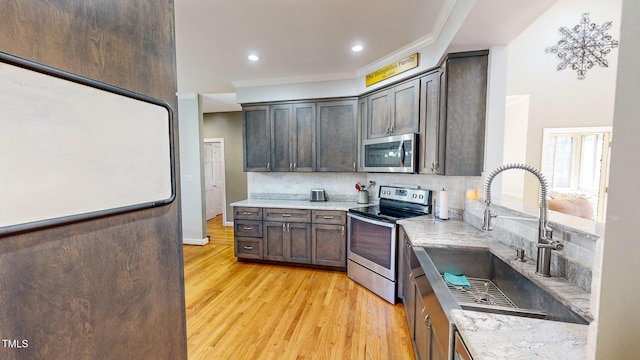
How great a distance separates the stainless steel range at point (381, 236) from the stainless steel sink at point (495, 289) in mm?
804

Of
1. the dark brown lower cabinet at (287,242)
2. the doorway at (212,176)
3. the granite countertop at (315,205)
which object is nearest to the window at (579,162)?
the granite countertop at (315,205)

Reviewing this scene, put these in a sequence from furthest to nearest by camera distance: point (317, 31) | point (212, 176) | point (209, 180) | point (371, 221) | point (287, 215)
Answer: point (212, 176) → point (209, 180) → point (287, 215) → point (371, 221) → point (317, 31)

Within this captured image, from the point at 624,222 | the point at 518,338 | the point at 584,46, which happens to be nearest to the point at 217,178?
the point at 518,338

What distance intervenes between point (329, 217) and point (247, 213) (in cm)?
118

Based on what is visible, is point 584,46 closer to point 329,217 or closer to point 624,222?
point 329,217

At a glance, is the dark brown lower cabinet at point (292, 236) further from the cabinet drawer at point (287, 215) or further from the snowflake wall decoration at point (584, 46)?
the snowflake wall decoration at point (584, 46)

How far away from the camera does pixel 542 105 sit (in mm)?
4605

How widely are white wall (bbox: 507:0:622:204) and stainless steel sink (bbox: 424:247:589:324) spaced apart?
427 centimetres

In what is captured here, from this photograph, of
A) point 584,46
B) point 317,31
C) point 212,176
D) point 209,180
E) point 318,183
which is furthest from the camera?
point 212,176

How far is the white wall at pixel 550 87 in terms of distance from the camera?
4.32 metres

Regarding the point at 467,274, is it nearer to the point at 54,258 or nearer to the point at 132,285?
the point at 132,285

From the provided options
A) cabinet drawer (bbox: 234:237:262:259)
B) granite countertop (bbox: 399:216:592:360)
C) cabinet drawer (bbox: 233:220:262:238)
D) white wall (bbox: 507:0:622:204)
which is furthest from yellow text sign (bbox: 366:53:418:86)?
white wall (bbox: 507:0:622:204)

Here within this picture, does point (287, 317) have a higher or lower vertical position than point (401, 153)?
lower

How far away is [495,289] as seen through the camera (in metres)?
1.46
